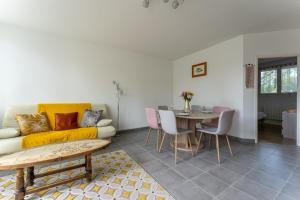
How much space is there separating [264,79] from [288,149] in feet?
11.3

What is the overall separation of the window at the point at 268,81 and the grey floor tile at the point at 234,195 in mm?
4979

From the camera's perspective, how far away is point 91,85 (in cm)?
340

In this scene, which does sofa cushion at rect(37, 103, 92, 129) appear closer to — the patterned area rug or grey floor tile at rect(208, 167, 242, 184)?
the patterned area rug

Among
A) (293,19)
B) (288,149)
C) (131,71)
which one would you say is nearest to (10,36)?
(131,71)

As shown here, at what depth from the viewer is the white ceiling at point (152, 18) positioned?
1979 millimetres

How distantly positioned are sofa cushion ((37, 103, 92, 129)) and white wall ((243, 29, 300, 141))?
12.0ft

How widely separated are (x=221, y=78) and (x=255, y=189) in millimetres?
2543

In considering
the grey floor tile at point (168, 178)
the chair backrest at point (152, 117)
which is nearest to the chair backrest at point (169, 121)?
the chair backrest at point (152, 117)

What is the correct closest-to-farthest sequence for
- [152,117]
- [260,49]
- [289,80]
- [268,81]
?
[152,117]
[260,49]
[289,80]
[268,81]

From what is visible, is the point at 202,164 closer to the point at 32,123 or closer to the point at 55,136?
the point at 55,136

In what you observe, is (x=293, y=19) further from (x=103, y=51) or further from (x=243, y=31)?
(x=103, y=51)

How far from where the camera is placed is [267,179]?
167 cm

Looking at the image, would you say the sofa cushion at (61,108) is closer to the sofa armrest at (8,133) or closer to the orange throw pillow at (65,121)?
the orange throw pillow at (65,121)

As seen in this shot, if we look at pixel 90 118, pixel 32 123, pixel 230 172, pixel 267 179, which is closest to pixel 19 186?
pixel 32 123
